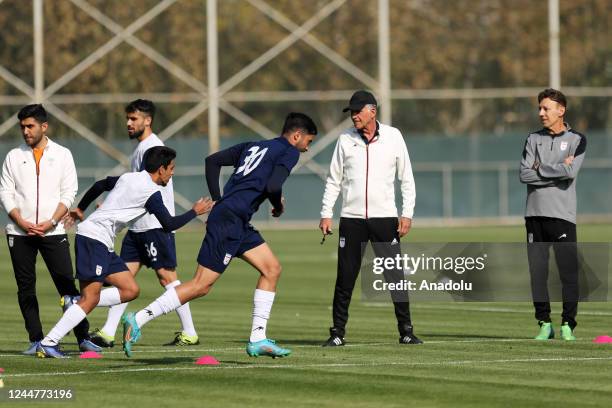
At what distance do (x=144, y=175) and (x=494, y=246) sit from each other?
20.5m

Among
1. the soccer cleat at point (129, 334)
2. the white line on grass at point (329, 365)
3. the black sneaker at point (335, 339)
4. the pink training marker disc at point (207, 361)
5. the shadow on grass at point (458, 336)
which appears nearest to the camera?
the white line on grass at point (329, 365)

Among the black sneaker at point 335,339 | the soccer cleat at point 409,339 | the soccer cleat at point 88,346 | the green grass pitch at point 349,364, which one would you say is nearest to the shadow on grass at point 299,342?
the green grass pitch at point 349,364

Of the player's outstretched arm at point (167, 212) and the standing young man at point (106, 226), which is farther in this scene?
the standing young man at point (106, 226)

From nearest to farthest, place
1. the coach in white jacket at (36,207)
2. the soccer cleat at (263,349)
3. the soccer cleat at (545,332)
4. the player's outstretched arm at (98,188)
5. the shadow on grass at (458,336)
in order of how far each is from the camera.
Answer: the soccer cleat at (263,349)
the coach in white jacket at (36,207)
the player's outstretched arm at (98,188)
the soccer cleat at (545,332)
the shadow on grass at (458,336)

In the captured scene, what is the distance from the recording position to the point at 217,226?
491 inches

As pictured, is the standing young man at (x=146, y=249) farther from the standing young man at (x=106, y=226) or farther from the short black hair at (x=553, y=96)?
the short black hair at (x=553, y=96)

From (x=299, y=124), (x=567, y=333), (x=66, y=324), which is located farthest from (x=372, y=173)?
(x=66, y=324)

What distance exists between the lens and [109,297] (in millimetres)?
13320

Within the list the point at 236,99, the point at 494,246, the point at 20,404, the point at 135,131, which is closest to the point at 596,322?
the point at 135,131

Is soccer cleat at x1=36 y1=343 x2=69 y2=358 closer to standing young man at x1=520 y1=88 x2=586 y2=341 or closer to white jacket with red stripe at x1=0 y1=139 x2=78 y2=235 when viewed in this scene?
white jacket with red stripe at x1=0 y1=139 x2=78 y2=235

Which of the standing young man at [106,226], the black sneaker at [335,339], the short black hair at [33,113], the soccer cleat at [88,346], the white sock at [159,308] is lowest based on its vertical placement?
the soccer cleat at [88,346]

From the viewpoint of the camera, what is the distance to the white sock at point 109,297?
13297 millimetres

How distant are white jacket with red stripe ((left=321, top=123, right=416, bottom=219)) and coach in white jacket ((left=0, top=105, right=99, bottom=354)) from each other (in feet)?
7.60

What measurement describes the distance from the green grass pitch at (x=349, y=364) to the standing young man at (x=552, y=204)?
370 mm
